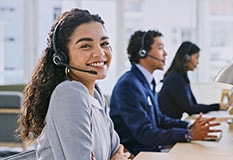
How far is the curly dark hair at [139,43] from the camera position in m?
3.07

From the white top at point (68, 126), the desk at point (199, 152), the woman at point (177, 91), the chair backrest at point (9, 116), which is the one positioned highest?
the white top at point (68, 126)

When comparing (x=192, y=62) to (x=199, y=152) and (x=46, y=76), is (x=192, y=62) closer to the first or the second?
(x=199, y=152)

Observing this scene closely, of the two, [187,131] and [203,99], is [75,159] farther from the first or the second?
[203,99]

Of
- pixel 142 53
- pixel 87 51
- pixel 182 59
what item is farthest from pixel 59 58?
pixel 182 59

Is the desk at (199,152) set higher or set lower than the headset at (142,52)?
Result: lower

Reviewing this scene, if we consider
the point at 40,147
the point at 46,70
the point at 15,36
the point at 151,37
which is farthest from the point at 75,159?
the point at 15,36

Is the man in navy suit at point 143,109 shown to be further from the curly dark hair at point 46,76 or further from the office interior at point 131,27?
the office interior at point 131,27

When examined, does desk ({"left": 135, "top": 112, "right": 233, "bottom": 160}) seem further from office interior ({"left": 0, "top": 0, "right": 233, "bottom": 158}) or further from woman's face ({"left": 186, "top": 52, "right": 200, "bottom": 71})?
office interior ({"left": 0, "top": 0, "right": 233, "bottom": 158})

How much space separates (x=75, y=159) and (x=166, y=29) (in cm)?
554

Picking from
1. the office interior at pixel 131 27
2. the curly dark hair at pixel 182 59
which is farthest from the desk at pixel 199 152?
the office interior at pixel 131 27

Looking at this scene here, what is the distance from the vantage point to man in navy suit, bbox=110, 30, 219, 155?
2.64 m

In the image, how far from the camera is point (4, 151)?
5242 millimetres

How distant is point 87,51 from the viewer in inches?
62.4

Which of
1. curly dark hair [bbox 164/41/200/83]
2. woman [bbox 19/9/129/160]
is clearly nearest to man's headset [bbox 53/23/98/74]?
woman [bbox 19/9/129/160]
